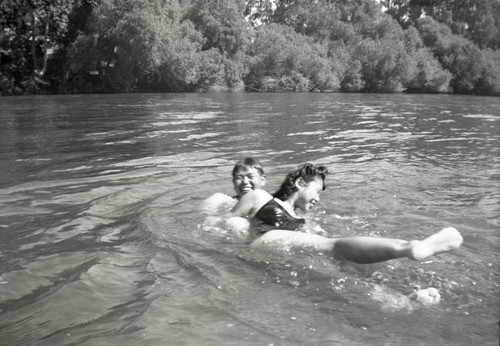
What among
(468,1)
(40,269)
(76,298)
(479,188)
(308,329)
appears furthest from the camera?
(468,1)

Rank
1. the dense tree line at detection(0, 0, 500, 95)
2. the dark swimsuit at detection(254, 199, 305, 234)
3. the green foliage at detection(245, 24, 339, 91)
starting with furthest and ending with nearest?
1. the green foliage at detection(245, 24, 339, 91)
2. the dense tree line at detection(0, 0, 500, 95)
3. the dark swimsuit at detection(254, 199, 305, 234)

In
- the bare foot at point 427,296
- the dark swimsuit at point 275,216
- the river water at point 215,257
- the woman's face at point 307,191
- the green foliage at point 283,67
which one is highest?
the green foliage at point 283,67

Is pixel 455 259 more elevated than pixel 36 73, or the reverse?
pixel 36 73

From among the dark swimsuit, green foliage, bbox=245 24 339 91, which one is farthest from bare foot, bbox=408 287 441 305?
green foliage, bbox=245 24 339 91

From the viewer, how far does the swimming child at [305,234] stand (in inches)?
128

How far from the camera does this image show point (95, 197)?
6.17m

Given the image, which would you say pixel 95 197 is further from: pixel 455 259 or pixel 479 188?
pixel 479 188

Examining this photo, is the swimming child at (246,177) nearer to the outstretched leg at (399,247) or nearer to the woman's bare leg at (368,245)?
the woman's bare leg at (368,245)

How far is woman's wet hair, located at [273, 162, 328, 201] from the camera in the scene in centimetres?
485

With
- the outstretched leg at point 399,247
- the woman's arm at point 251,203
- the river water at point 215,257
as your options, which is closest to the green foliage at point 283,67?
the river water at point 215,257

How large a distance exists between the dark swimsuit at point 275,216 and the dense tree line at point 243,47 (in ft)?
99.1

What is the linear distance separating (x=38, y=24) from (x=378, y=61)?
99.2 feet

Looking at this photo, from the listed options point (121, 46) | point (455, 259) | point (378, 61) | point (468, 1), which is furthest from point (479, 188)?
point (468, 1)

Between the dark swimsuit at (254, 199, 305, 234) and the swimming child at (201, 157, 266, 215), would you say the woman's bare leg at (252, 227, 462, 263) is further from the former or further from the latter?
the swimming child at (201, 157, 266, 215)
